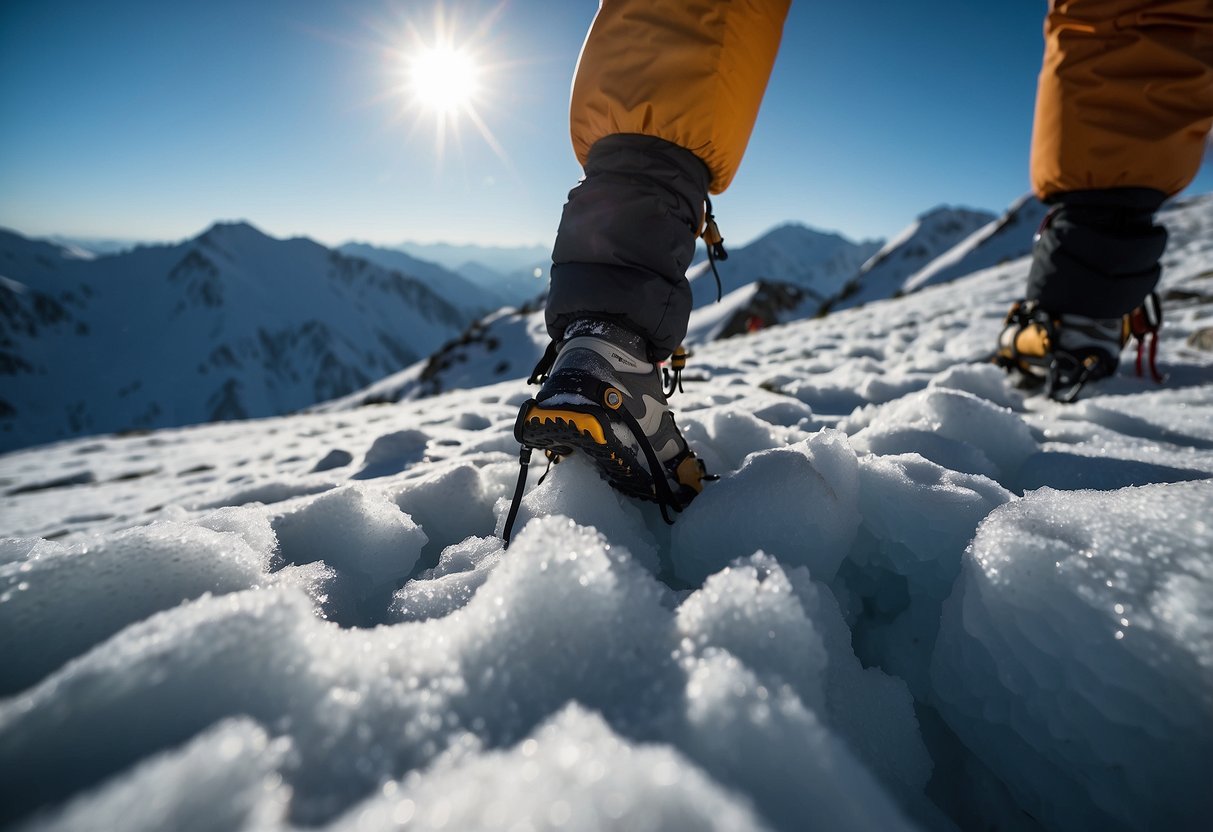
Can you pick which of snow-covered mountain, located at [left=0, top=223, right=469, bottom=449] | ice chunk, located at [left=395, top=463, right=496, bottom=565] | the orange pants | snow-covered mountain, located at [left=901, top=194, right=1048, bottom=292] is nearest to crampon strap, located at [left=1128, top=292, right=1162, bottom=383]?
the orange pants

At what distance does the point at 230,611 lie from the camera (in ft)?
2.37

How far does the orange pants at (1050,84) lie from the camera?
4.94 feet

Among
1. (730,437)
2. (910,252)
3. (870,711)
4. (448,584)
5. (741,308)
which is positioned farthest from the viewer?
(910,252)

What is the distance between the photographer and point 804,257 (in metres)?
164

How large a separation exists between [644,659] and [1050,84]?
2.97 m

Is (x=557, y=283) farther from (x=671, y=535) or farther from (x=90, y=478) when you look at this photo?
(x=90, y=478)

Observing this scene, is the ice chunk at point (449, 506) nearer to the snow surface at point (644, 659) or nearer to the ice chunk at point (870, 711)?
the snow surface at point (644, 659)

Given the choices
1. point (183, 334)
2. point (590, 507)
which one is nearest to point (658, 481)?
point (590, 507)

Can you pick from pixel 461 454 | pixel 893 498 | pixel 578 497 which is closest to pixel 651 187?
pixel 578 497

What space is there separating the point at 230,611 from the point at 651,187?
4.78 feet

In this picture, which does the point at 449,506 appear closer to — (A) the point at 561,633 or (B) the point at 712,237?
(A) the point at 561,633

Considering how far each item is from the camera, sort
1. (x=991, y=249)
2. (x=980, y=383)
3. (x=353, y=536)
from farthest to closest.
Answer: (x=991, y=249)
(x=980, y=383)
(x=353, y=536)

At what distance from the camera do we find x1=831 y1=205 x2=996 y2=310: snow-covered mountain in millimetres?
46750

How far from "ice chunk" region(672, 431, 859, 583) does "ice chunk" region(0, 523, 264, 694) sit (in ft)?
2.97
